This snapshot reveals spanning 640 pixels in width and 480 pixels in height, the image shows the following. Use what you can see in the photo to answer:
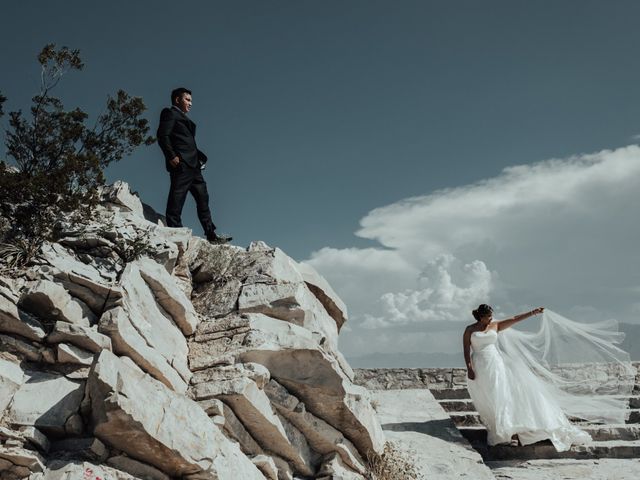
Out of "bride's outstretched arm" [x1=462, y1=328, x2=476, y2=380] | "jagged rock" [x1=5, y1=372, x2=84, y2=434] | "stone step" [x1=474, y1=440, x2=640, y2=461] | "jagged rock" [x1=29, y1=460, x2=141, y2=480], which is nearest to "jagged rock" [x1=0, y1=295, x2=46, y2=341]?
"jagged rock" [x1=5, y1=372, x2=84, y2=434]

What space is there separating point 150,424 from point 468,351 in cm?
603

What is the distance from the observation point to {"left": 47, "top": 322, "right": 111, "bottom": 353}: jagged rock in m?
6.40

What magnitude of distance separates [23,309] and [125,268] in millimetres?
1403

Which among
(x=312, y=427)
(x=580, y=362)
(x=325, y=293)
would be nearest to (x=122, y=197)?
(x=325, y=293)

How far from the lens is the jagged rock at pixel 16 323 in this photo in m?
6.40

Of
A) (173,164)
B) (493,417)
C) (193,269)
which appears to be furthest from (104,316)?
(493,417)

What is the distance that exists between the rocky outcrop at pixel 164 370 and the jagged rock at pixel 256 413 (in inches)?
0.7

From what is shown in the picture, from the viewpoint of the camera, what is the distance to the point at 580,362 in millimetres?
11102

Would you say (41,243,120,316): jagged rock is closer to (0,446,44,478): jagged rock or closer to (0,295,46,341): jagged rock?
(0,295,46,341): jagged rock

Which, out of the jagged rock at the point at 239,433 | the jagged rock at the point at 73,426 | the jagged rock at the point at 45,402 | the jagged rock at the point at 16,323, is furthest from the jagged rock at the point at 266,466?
the jagged rock at the point at 16,323

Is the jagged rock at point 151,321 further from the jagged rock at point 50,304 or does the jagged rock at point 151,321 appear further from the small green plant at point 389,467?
the small green plant at point 389,467

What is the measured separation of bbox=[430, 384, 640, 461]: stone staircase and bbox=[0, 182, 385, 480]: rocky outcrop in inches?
112

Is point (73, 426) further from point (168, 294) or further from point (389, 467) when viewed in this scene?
point (389, 467)

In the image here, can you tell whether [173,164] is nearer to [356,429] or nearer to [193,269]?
[193,269]
